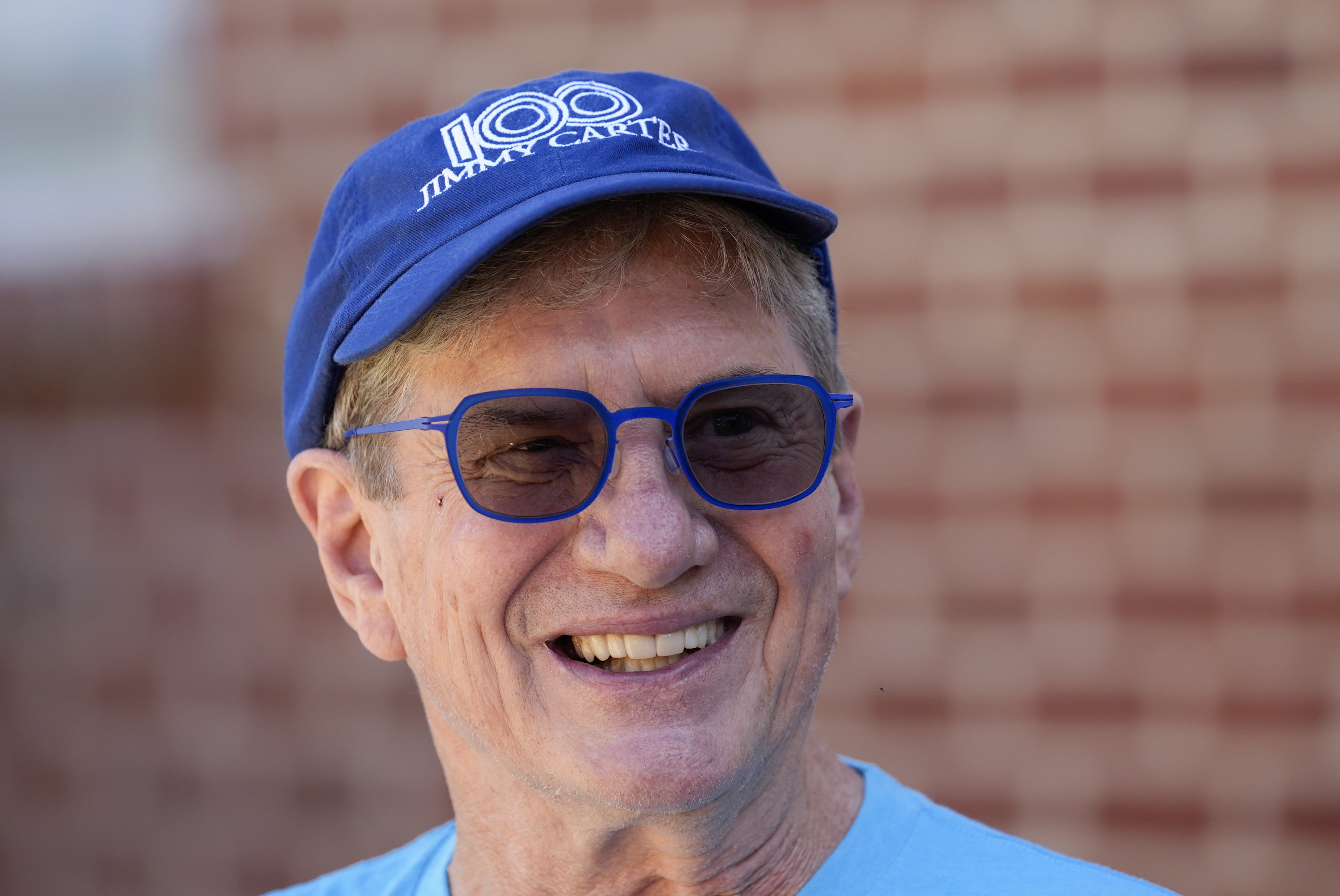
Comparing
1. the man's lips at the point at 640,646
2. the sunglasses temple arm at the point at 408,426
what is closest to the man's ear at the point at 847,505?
the man's lips at the point at 640,646

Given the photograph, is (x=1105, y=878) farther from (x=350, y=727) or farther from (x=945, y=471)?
(x=350, y=727)

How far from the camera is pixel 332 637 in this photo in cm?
486

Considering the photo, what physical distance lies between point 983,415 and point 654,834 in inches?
108

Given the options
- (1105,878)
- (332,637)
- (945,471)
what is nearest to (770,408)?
(1105,878)

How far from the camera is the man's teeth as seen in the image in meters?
1.69

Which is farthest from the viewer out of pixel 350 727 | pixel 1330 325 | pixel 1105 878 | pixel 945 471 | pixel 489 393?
pixel 350 727

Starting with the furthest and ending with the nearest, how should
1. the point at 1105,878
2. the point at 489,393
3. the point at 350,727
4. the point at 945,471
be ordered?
the point at 350,727
the point at 945,471
the point at 1105,878
the point at 489,393

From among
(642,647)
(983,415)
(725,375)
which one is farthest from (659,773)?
(983,415)

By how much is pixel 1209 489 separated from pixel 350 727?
3304mm

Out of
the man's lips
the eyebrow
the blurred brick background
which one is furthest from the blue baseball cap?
the blurred brick background

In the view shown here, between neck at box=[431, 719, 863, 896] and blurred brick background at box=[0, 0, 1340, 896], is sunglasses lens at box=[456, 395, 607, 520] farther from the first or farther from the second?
blurred brick background at box=[0, 0, 1340, 896]

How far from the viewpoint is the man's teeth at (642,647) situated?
169 centimetres

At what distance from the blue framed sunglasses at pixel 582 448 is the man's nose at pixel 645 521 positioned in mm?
16

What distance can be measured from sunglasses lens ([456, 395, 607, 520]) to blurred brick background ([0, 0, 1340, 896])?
2735 millimetres
